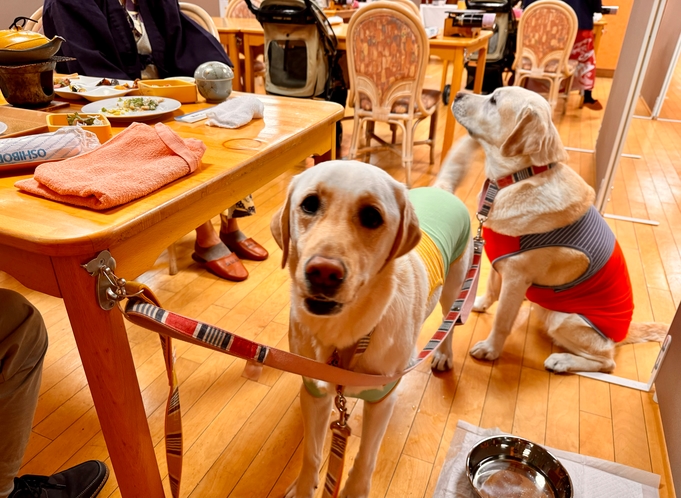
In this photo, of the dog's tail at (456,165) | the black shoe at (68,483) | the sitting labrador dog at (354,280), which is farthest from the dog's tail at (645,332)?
the black shoe at (68,483)

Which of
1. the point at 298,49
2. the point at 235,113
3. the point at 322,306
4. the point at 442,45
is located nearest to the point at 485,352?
the point at 322,306

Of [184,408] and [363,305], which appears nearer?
[363,305]

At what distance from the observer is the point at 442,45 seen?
3600mm

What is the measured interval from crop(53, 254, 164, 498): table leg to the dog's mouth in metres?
0.37

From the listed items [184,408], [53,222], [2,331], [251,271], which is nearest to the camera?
[53,222]

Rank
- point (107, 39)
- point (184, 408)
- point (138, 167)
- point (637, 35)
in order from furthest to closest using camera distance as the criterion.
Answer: point (637, 35)
point (107, 39)
point (184, 408)
point (138, 167)

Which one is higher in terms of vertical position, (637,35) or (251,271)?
(637,35)

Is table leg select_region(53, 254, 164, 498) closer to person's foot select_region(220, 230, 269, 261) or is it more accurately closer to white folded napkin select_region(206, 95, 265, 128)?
white folded napkin select_region(206, 95, 265, 128)

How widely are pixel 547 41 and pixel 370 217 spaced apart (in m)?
5.04

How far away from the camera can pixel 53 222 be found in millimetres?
803

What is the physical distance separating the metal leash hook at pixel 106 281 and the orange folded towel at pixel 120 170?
0.35 ft

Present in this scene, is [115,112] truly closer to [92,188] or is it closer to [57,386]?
[92,188]

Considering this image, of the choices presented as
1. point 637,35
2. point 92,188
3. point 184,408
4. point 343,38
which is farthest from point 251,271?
point 637,35

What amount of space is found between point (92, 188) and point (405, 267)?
0.74m
